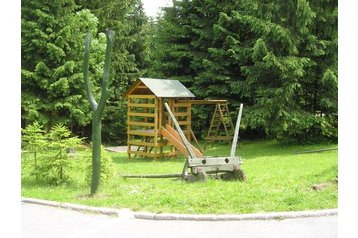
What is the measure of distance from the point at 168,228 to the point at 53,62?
423 inches

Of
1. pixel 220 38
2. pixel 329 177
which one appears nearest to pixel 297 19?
pixel 220 38

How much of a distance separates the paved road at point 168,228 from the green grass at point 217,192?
35 centimetres

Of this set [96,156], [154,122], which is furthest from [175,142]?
[96,156]

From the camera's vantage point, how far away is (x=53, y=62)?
14273 mm

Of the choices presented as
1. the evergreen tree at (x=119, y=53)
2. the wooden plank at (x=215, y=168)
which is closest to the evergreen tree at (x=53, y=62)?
the evergreen tree at (x=119, y=53)

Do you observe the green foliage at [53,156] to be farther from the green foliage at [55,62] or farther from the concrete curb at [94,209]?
the green foliage at [55,62]

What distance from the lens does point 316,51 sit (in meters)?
11.6

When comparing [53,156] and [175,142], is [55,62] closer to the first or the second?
[175,142]

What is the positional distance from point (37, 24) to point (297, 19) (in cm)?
759

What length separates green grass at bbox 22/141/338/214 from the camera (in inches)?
207

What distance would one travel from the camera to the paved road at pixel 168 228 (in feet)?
14.5
